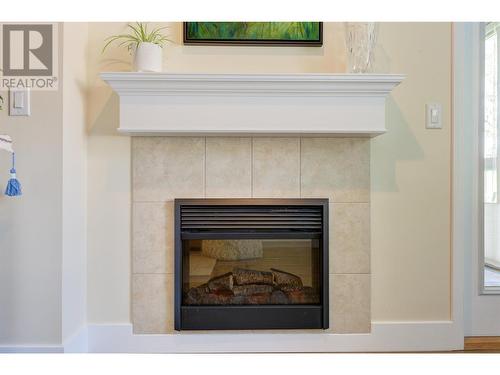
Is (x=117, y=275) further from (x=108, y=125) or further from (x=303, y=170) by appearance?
(x=303, y=170)

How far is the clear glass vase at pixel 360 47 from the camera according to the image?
173 cm

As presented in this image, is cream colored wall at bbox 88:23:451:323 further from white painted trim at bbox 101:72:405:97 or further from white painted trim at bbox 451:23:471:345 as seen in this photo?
white painted trim at bbox 101:72:405:97

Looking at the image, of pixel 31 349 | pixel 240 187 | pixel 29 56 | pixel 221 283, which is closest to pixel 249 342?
pixel 221 283

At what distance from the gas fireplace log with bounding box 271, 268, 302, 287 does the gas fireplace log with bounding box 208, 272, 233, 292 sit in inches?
8.6

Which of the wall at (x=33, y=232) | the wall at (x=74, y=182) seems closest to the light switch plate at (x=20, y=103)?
the wall at (x=33, y=232)

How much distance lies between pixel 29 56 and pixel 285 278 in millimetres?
1503

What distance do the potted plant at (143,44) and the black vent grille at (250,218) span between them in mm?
671

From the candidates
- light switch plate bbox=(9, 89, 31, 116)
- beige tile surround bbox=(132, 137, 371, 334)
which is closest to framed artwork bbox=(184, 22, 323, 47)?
beige tile surround bbox=(132, 137, 371, 334)

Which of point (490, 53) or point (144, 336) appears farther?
point (490, 53)

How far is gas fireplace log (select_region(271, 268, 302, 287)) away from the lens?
1.87m

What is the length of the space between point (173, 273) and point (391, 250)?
107 cm

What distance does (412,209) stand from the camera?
1853 millimetres
